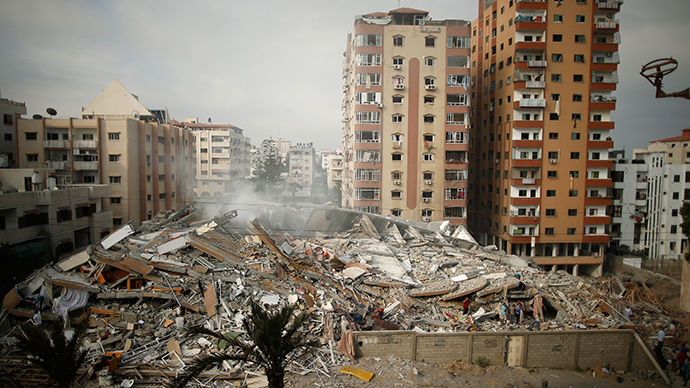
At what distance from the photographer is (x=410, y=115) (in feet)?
108

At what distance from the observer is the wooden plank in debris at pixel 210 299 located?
1287 centimetres

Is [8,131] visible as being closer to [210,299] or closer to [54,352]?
[210,299]

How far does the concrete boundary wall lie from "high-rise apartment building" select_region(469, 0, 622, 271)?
783 inches

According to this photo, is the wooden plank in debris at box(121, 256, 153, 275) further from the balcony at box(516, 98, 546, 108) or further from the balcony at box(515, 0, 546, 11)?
the balcony at box(515, 0, 546, 11)

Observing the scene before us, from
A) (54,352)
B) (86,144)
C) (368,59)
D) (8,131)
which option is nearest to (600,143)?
(368,59)

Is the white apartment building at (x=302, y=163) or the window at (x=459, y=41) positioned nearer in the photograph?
the window at (x=459, y=41)

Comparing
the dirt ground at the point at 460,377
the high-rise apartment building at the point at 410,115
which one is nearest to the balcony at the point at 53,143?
the high-rise apartment building at the point at 410,115

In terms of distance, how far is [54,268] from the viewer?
1469cm

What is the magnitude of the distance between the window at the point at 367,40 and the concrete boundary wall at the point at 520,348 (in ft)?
87.2

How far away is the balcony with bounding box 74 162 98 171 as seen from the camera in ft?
99.0

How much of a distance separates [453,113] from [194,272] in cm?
2604

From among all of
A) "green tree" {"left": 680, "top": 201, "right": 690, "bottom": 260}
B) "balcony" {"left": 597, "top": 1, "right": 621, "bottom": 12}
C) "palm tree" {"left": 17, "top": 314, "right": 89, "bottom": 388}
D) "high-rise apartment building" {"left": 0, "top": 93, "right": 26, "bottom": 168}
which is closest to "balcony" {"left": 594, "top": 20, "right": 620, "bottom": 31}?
"balcony" {"left": 597, "top": 1, "right": 621, "bottom": 12}

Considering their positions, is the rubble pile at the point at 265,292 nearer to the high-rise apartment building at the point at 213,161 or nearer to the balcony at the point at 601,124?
the balcony at the point at 601,124

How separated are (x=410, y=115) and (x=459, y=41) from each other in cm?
762
